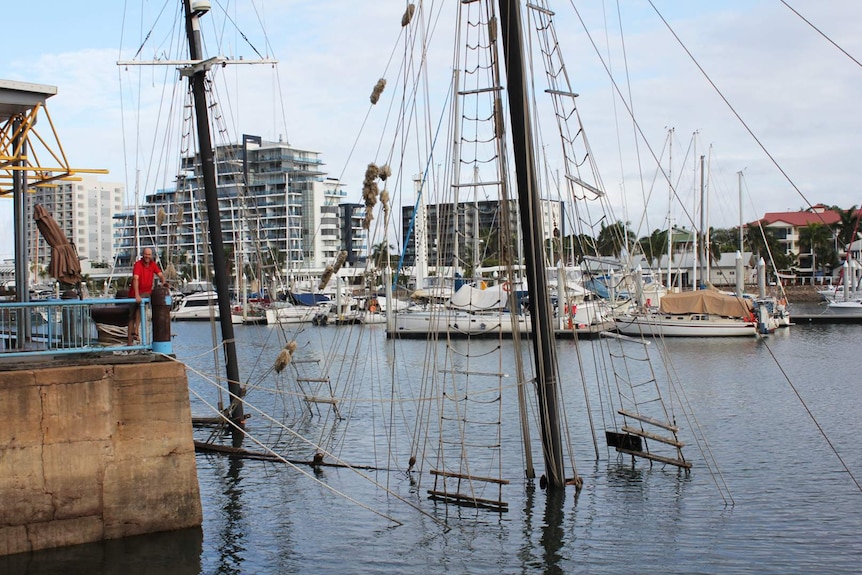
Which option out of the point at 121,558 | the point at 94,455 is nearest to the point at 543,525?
the point at 121,558

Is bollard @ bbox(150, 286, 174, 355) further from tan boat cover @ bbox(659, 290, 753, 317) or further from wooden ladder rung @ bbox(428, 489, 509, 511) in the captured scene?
tan boat cover @ bbox(659, 290, 753, 317)

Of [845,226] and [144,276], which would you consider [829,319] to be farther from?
[144,276]

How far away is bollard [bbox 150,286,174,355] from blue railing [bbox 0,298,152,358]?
19cm

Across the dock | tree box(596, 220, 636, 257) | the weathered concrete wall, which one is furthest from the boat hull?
the weathered concrete wall

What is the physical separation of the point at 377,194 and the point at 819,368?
37.2m

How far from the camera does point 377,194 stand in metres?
16.6

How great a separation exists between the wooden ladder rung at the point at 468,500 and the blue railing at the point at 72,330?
20.0 feet

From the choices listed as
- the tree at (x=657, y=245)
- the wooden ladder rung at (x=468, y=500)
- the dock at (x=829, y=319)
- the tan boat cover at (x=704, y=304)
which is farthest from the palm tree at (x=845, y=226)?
the wooden ladder rung at (x=468, y=500)

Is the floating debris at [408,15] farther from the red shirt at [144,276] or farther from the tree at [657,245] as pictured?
the tree at [657,245]

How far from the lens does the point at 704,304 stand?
67.7 m

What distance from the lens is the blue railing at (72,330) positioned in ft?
46.4

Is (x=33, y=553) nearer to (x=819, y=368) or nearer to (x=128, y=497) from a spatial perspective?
(x=128, y=497)

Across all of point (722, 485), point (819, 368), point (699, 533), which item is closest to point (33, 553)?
point (699, 533)

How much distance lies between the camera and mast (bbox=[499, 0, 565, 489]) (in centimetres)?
1566
